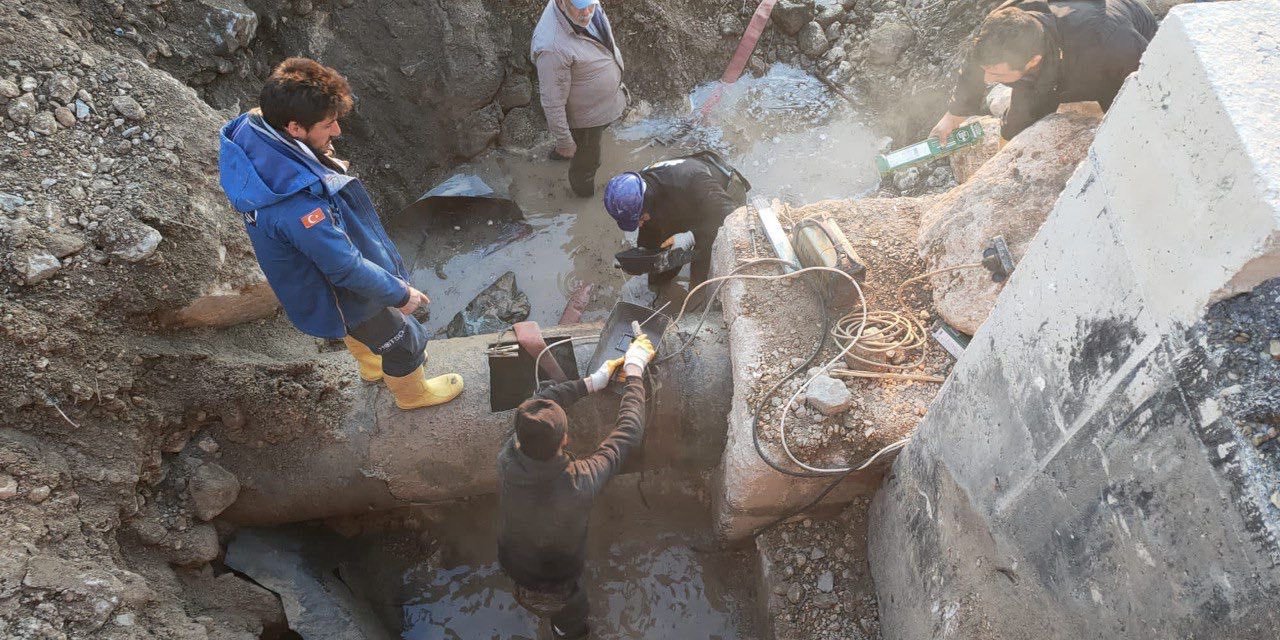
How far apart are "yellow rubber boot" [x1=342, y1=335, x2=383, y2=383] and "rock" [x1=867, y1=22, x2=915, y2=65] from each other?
5.28m

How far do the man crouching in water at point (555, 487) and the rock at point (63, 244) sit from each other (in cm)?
207

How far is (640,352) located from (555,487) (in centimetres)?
88

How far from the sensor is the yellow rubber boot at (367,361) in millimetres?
3556

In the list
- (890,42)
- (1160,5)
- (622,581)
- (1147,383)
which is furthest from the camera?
(890,42)

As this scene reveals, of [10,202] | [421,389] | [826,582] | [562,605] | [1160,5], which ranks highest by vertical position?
[1160,5]

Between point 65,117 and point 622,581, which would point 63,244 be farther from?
point 622,581

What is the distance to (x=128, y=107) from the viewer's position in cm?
345

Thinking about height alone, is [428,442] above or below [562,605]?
above

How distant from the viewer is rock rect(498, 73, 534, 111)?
6.05 meters

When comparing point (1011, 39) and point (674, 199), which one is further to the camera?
point (674, 199)

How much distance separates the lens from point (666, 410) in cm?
365

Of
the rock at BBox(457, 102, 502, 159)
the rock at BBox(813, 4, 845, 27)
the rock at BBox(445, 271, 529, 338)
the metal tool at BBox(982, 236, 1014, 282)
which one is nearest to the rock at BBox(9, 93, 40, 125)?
the rock at BBox(445, 271, 529, 338)

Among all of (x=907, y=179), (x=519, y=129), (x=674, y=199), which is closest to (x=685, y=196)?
(x=674, y=199)

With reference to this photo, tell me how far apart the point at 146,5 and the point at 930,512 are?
16.4ft
